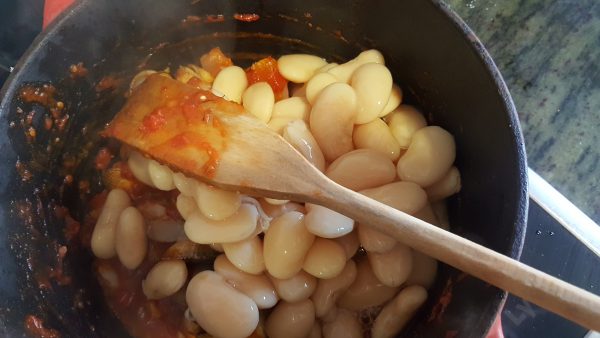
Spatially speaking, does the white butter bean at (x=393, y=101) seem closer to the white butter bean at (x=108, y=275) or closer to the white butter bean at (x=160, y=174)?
the white butter bean at (x=160, y=174)

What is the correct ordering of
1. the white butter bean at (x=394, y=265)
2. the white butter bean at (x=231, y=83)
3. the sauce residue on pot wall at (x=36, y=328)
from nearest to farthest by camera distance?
1. the sauce residue on pot wall at (x=36, y=328)
2. the white butter bean at (x=394, y=265)
3. the white butter bean at (x=231, y=83)

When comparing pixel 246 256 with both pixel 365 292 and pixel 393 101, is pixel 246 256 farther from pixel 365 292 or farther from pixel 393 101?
pixel 393 101

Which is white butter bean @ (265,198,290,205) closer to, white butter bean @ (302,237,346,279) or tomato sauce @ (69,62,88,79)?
white butter bean @ (302,237,346,279)

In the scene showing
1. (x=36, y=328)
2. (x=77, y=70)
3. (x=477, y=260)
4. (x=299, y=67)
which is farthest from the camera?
(x=299, y=67)

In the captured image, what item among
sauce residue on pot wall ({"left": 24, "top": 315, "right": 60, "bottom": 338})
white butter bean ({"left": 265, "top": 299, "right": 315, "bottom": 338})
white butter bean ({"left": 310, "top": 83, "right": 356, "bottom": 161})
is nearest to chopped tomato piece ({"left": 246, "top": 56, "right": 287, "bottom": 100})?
white butter bean ({"left": 310, "top": 83, "right": 356, "bottom": 161})

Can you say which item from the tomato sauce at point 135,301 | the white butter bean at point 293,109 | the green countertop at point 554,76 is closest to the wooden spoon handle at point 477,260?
the white butter bean at point 293,109

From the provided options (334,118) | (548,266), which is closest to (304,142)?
(334,118)

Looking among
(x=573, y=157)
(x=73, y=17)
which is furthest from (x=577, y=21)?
(x=73, y=17)
